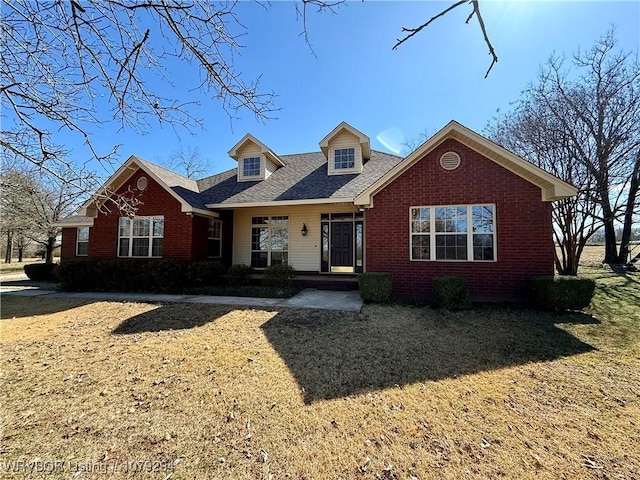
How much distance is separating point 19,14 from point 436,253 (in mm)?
9218

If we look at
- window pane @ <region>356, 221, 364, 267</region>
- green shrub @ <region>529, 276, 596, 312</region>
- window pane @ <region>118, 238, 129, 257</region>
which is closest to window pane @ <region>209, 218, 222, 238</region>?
window pane @ <region>118, 238, 129, 257</region>

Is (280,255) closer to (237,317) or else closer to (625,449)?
Result: (237,317)

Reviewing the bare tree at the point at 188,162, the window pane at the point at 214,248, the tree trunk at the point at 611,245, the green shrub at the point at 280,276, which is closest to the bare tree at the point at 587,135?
the tree trunk at the point at 611,245

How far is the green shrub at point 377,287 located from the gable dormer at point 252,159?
7951 millimetres

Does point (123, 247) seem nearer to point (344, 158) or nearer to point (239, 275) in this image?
point (239, 275)

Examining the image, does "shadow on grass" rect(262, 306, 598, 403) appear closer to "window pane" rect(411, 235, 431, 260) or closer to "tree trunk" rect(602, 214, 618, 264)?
"window pane" rect(411, 235, 431, 260)

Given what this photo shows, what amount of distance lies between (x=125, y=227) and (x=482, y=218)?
44.6 ft

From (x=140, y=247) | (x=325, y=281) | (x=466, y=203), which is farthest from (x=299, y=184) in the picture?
(x=140, y=247)

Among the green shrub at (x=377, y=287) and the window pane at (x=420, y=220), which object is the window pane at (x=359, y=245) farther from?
the green shrub at (x=377, y=287)

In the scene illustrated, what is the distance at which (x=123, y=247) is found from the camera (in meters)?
12.1

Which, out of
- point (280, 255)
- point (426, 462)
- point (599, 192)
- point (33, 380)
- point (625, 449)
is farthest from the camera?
point (280, 255)

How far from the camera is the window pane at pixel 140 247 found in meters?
11.8

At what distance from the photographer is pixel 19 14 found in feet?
9.70

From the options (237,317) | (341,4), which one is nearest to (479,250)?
(237,317)
